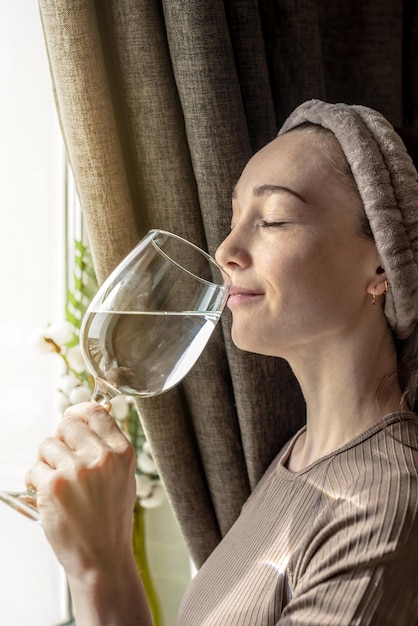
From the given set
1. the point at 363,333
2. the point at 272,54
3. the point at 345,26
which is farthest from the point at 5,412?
the point at 345,26

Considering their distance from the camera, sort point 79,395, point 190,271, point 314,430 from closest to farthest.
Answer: point 190,271
point 314,430
point 79,395

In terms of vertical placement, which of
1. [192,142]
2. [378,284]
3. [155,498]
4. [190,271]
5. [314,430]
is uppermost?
[192,142]

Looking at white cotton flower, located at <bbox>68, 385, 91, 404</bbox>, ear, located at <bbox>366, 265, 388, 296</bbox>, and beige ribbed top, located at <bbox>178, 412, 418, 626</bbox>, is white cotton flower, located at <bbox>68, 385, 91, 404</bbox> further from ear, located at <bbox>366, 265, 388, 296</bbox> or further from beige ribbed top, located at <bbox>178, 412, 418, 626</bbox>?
ear, located at <bbox>366, 265, 388, 296</bbox>

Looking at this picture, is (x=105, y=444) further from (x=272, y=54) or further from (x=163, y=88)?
(x=272, y=54)

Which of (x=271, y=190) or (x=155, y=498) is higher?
(x=271, y=190)

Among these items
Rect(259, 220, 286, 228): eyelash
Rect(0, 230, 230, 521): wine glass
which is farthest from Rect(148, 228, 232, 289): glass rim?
Rect(259, 220, 286, 228): eyelash

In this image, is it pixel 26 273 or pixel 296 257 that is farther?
pixel 26 273

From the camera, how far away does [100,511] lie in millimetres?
950

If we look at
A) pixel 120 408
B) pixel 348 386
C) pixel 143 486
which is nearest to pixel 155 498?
pixel 143 486

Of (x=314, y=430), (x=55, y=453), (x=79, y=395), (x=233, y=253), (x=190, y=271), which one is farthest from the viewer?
(x=79, y=395)

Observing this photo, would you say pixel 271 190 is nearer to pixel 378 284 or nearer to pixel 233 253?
pixel 233 253

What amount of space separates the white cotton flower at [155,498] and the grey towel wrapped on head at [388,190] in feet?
2.12

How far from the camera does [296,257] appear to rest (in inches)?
44.2

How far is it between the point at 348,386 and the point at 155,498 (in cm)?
51
